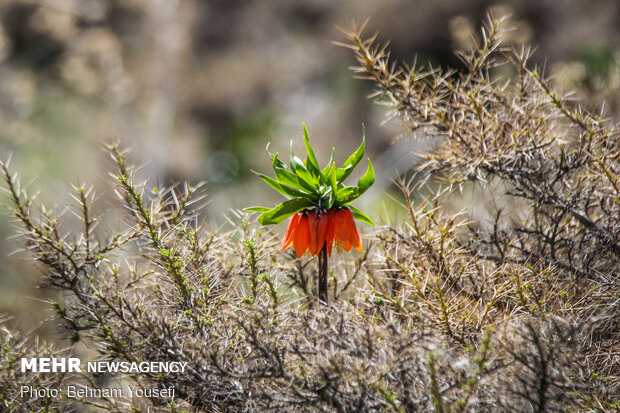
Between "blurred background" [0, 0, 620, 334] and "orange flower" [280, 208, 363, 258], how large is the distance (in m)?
2.43

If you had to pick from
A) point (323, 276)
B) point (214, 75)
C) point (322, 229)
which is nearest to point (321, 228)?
point (322, 229)

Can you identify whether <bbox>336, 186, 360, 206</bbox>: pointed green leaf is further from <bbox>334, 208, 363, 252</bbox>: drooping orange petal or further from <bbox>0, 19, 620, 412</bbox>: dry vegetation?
<bbox>0, 19, 620, 412</bbox>: dry vegetation

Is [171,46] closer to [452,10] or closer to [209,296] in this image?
[452,10]

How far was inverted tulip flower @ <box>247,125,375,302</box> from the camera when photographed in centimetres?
75

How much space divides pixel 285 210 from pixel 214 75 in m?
5.38

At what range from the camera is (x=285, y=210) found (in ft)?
2.53

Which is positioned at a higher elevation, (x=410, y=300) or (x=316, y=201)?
(x=316, y=201)

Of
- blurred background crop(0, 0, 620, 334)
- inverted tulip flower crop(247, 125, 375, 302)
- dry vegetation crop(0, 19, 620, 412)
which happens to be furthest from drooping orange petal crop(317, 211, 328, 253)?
blurred background crop(0, 0, 620, 334)

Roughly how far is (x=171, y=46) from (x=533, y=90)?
15.8 ft

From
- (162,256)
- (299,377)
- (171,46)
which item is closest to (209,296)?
(162,256)

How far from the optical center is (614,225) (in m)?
0.83

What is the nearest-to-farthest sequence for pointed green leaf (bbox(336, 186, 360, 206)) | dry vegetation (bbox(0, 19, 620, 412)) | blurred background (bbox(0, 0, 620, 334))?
1. dry vegetation (bbox(0, 19, 620, 412))
2. pointed green leaf (bbox(336, 186, 360, 206))
3. blurred background (bbox(0, 0, 620, 334))

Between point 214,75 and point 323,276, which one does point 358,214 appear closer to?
point 323,276

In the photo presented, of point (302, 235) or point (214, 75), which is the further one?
point (214, 75)
